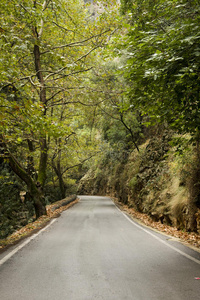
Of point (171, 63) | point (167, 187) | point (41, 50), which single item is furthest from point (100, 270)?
point (41, 50)

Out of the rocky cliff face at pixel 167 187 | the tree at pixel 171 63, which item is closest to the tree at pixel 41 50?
the tree at pixel 171 63

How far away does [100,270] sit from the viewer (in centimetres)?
434

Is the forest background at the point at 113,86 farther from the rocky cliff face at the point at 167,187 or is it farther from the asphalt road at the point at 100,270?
the asphalt road at the point at 100,270

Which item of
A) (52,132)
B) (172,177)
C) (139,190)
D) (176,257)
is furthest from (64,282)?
(139,190)

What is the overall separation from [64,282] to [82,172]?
46393 millimetres

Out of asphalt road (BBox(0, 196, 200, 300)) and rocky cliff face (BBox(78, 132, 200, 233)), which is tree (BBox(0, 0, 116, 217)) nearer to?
asphalt road (BBox(0, 196, 200, 300))

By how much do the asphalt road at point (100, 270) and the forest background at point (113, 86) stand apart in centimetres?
269

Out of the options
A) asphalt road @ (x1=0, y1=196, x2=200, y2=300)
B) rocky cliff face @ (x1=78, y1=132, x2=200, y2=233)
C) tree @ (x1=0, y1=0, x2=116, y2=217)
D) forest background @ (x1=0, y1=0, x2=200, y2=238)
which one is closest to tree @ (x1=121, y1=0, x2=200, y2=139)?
forest background @ (x1=0, y1=0, x2=200, y2=238)

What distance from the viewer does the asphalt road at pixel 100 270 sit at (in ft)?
11.2

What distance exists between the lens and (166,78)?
4461 mm

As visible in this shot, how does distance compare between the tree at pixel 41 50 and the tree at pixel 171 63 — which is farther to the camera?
the tree at pixel 41 50

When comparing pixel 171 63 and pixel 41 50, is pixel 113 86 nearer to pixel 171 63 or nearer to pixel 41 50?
pixel 41 50

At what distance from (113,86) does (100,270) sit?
38.5ft

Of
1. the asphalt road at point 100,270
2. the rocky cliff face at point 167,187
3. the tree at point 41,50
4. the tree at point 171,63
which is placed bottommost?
the asphalt road at point 100,270
